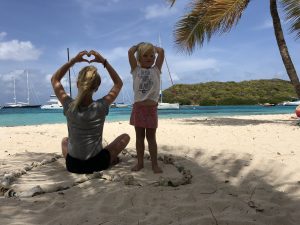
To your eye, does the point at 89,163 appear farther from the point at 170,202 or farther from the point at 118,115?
the point at 118,115

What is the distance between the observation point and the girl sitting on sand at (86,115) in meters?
4.39

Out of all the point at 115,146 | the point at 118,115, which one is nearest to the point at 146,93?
the point at 115,146

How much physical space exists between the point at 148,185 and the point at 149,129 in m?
0.87

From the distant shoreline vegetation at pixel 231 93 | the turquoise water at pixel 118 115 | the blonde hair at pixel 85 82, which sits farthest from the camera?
the distant shoreline vegetation at pixel 231 93

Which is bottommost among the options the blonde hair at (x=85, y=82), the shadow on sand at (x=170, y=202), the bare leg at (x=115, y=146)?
the shadow on sand at (x=170, y=202)

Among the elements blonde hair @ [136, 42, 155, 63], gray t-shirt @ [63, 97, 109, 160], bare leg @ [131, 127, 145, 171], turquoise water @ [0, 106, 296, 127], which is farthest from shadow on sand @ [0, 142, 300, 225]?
turquoise water @ [0, 106, 296, 127]

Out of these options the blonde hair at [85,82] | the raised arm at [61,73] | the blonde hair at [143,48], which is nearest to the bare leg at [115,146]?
the blonde hair at [85,82]

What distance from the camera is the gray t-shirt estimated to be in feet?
14.7

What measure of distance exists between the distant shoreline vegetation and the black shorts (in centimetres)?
7315

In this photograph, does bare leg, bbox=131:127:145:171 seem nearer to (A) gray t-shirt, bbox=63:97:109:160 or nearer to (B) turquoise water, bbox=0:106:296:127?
(A) gray t-shirt, bbox=63:97:109:160

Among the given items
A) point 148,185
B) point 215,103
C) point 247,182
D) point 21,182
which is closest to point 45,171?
point 21,182

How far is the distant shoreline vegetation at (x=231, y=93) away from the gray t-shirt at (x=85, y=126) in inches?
2886

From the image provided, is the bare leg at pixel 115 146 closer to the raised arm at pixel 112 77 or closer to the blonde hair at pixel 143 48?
the raised arm at pixel 112 77

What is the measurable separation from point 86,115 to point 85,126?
0.14m
